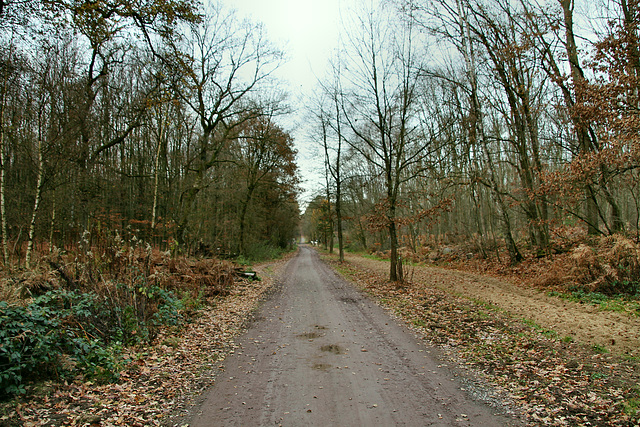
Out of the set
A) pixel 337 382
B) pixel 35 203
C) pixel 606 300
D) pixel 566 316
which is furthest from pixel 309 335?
pixel 35 203

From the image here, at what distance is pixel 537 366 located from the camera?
5.01 m

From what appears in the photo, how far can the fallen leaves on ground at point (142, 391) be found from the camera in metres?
3.64

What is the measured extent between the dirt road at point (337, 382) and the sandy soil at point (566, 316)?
9.56 feet

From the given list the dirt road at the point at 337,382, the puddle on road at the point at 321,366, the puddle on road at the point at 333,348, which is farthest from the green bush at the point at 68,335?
the puddle on road at the point at 333,348

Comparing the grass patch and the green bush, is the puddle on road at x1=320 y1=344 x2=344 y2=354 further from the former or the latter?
the grass patch

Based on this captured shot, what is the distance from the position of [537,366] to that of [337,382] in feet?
9.71

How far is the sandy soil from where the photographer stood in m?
5.95

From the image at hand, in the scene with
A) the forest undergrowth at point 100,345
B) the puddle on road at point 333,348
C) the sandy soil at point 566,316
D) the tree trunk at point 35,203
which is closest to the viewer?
the forest undergrowth at point 100,345

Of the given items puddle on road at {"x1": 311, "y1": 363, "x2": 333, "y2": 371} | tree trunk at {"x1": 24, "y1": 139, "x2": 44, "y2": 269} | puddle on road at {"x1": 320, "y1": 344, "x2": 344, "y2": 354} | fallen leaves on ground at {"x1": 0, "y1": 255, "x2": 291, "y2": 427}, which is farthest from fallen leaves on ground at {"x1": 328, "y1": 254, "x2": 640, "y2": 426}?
tree trunk at {"x1": 24, "y1": 139, "x2": 44, "y2": 269}

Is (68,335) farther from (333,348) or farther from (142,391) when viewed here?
(333,348)

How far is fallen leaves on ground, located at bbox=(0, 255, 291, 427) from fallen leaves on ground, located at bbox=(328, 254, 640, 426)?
12.8ft

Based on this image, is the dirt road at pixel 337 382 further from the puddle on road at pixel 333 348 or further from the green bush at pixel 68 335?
the green bush at pixel 68 335

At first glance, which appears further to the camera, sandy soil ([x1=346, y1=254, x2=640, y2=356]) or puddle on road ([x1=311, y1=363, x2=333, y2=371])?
sandy soil ([x1=346, y1=254, x2=640, y2=356])

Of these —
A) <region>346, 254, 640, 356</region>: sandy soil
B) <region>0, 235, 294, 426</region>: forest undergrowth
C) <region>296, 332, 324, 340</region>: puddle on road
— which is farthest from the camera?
<region>296, 332, 324, 340</region>: puddle on road
